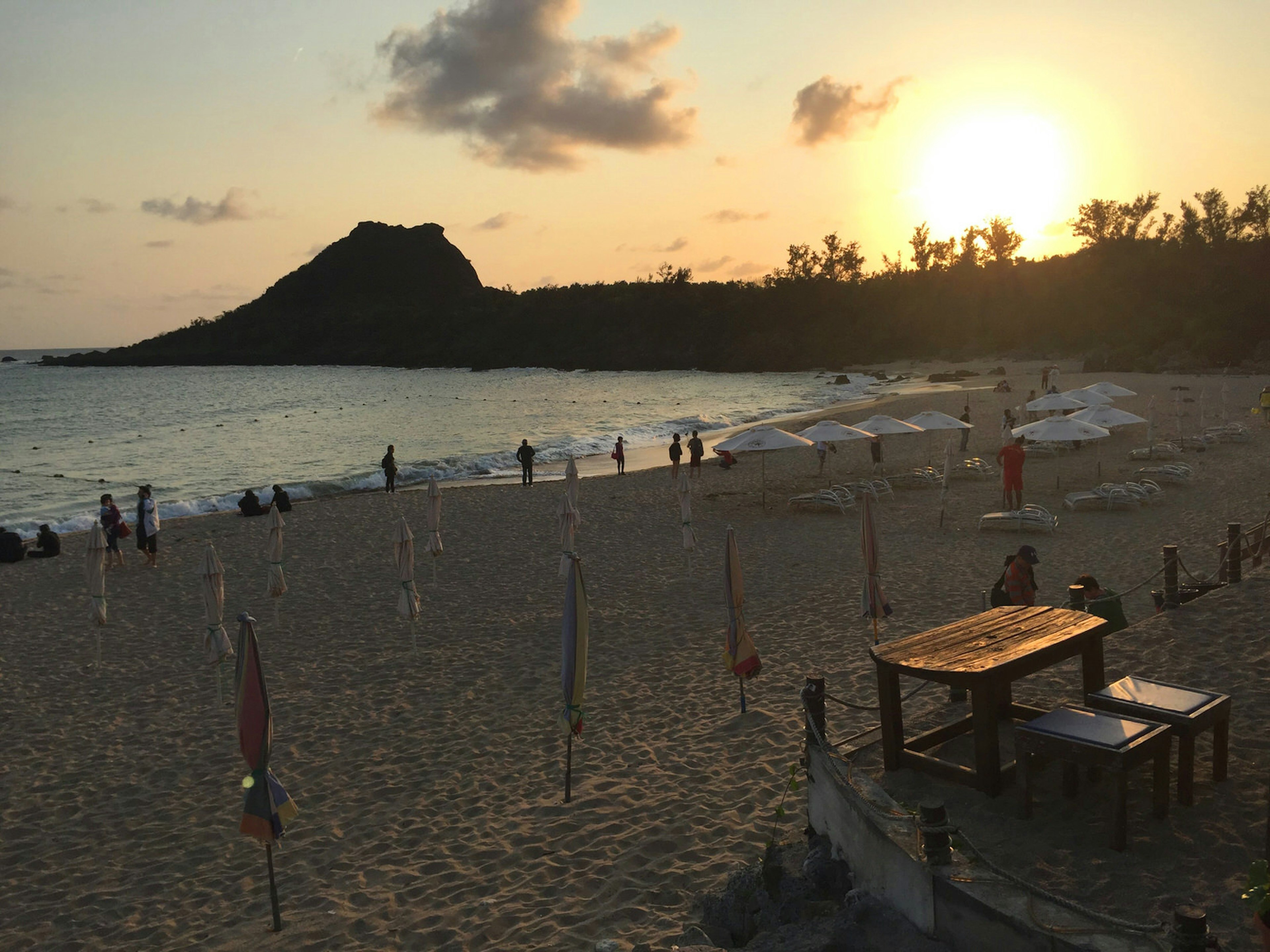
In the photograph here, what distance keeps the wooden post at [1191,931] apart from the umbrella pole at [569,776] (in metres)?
4.18

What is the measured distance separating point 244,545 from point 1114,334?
251ft

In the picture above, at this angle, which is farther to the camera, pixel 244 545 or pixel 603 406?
pixel 603 406

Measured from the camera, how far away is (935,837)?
416 cm

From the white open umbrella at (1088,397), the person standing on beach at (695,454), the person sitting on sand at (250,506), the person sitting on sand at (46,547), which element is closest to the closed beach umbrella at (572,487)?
the person standing on beach at (695,454)

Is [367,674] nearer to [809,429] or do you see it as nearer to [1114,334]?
[809,429]

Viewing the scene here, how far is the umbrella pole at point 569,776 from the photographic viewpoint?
6.68m

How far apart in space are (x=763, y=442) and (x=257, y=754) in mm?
14651

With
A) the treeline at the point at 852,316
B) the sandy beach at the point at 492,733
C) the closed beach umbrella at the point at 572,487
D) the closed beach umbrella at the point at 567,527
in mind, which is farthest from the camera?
the treeline at the point at 852,316

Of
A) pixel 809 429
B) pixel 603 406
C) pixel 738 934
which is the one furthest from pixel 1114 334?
pixel 738 934

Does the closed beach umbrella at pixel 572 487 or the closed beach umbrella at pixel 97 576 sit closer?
the closed beach umbrella at pixel 97 576

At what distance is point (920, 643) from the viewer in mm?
5762

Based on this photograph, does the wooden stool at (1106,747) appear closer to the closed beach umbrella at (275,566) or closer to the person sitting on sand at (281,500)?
the closed beach umbrella at (275,566)

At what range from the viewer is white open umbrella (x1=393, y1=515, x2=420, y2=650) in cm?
1025

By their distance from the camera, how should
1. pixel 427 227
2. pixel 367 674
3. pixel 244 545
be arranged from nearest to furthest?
pixel 367 674 < pixel 244 545 < pixel 427 227
